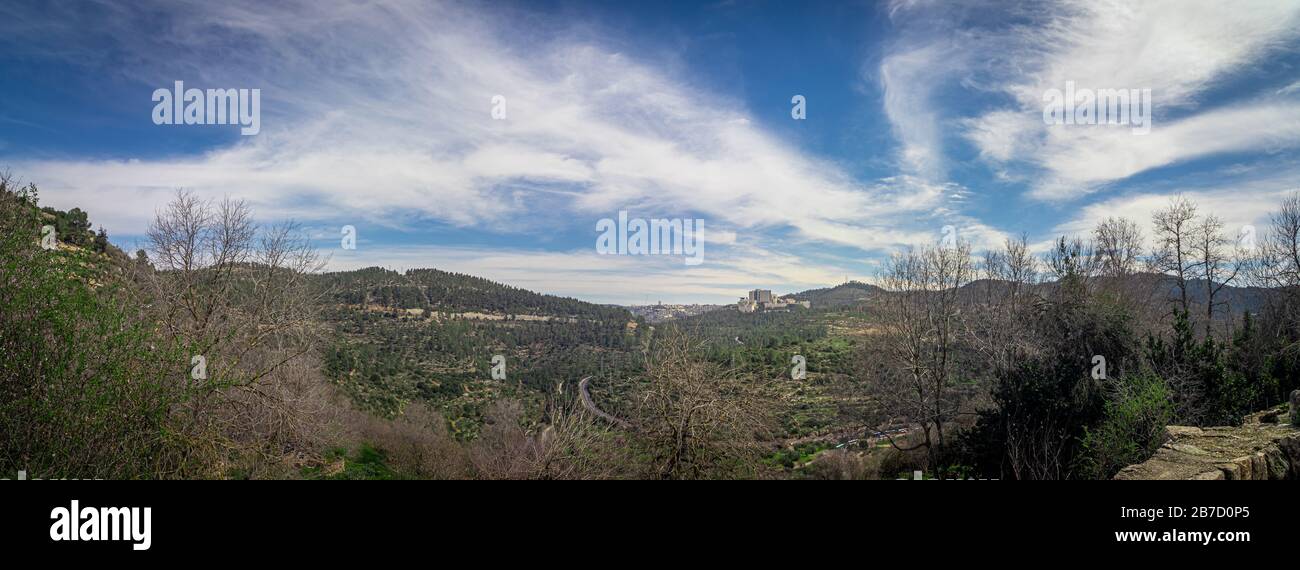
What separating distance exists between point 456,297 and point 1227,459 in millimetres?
63893

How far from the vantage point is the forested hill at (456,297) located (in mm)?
56597

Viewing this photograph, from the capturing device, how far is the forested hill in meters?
56.6

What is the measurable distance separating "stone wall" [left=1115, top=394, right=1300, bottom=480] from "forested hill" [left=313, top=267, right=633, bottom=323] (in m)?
55.5

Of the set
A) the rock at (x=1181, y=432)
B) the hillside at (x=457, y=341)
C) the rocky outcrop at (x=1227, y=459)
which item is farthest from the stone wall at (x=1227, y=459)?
the hillside at (x=457, y=341)

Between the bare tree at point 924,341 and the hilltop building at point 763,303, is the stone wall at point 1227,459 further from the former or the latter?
the hilltop building at point 763,303

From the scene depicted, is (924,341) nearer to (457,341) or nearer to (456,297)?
(457,341)

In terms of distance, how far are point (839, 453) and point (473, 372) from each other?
33628 millimetres

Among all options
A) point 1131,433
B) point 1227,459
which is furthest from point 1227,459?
point 1131,433

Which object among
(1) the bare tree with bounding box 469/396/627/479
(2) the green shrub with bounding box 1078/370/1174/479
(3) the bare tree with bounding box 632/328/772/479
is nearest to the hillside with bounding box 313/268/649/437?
(1) the bare tree with bounding box 469/396/627/479

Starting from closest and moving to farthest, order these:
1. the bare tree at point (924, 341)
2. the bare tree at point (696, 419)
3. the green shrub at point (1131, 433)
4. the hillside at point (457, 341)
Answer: the bare tree at point (696, 419)
the green shrub at point (1131, 433)
the bare tree at point (924, 341)
the hillside at point (457, 341)

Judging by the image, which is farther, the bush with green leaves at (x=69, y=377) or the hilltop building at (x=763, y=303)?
the hilltop building at (x=763, y=303)

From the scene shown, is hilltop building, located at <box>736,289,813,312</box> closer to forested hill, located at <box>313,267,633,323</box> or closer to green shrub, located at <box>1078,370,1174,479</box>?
forested hill, located at <box>313,267,633,323</box>

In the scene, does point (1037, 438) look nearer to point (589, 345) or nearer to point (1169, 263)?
point (1169, 263)
